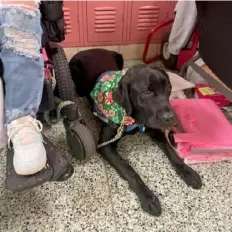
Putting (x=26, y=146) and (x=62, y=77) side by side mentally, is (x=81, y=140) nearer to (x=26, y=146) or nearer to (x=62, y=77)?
(x=26, y=146)

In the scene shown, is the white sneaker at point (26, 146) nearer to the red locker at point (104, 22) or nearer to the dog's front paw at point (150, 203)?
the dog's front paw at point (150, 203)

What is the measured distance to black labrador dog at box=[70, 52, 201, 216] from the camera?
41.5 inches

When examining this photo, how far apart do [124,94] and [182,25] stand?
0.80 m

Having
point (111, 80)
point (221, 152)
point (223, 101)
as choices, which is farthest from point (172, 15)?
point (221, 152)

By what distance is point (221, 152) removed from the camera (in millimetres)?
1225

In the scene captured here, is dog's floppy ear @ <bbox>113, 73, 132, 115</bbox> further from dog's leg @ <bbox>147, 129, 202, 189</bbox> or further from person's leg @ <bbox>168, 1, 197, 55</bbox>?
person's leg @ <bbox>168, 1, 197, 55</bbox>

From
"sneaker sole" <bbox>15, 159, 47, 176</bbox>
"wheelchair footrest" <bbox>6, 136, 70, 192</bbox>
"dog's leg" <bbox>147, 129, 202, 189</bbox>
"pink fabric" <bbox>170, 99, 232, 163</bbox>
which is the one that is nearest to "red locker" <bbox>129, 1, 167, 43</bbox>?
"pink fabric" <bbox>170, 99, 232, 163</bbox>

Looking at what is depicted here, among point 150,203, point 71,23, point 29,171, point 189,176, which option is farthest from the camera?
point 71,23

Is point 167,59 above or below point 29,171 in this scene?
below

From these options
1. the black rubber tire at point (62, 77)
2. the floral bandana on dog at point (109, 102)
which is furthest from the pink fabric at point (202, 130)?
the black rubber tire at point (62, 77)

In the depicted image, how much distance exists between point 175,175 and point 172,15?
1139 mm

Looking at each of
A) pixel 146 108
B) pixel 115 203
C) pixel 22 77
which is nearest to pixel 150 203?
pixel 115 203

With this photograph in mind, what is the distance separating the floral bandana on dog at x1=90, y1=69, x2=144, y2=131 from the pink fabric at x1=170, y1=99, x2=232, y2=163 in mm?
210

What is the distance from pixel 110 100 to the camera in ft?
3.90
